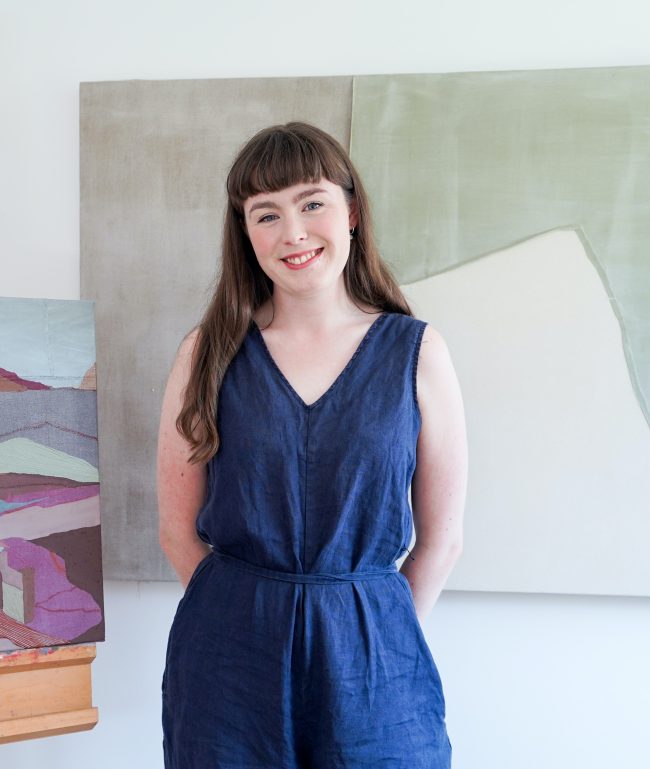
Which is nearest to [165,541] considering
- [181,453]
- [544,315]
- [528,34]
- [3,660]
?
[181,453]

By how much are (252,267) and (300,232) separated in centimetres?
17

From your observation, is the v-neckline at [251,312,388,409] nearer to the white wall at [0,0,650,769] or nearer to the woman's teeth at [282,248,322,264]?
the woman's teeth at [282,248,322,264]

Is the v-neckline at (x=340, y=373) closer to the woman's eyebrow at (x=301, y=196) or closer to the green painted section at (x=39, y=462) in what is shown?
the woman's eyebrow at (x=301, y=196)

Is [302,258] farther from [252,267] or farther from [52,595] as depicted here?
[52,595]

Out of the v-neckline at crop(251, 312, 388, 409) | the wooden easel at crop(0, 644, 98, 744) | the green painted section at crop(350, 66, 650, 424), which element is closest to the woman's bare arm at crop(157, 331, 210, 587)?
the v-neckline at crop(251, 312, 388, 409)

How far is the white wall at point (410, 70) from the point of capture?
1597 mm

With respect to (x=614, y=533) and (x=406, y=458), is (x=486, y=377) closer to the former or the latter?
(x=614, y=533)

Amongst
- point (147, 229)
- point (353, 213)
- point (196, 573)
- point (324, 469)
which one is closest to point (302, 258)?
point (353, 213)

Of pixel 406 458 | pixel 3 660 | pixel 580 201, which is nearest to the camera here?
pixel 406 458

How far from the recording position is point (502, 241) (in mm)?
1582

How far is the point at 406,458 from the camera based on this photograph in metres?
1.15

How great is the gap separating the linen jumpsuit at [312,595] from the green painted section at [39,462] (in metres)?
0.32

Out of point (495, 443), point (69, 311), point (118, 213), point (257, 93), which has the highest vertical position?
point (257, 93)

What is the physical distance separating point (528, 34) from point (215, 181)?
0.70m
